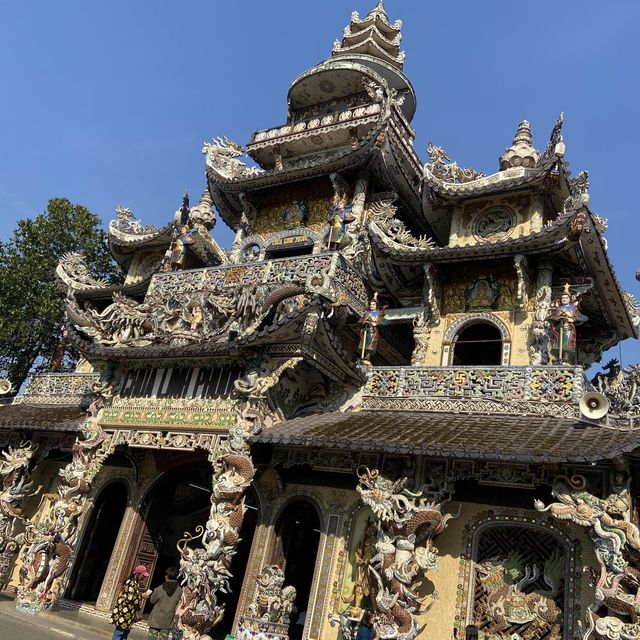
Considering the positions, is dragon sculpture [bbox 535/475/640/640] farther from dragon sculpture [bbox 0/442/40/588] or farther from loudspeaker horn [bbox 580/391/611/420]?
dragon sculpture [bbox 0/442/40/588]

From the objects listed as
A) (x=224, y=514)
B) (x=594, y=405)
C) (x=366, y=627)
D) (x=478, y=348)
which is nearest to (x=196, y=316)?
(x=224, y=514)

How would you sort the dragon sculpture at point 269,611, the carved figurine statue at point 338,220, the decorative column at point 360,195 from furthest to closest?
the decorative column at point 360,195
the carved figurine statue at point 338,220
the dragon sculpture at point 269,611

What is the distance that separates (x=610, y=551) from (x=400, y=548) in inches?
113

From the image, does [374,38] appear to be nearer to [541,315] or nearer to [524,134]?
[524,134]

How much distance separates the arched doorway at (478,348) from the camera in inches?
564

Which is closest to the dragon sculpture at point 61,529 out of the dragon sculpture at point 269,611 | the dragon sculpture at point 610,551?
the dragon sculpture at point 269,611

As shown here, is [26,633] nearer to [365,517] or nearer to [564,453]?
[365,517]

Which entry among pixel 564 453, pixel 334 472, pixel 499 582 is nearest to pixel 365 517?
pixel 334 472

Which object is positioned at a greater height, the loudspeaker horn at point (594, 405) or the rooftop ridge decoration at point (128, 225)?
the rooftop ridge decoration at point (128, 225)

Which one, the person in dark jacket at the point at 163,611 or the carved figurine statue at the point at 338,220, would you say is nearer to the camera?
the person in dark jacket at the point at 163,611

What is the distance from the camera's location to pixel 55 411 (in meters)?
15.5

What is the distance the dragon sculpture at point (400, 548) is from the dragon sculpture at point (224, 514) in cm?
250

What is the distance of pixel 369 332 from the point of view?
12.8 metres

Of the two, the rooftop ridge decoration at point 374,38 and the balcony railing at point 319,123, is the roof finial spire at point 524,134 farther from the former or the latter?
the rooftop ridge decoration at point 374,38
